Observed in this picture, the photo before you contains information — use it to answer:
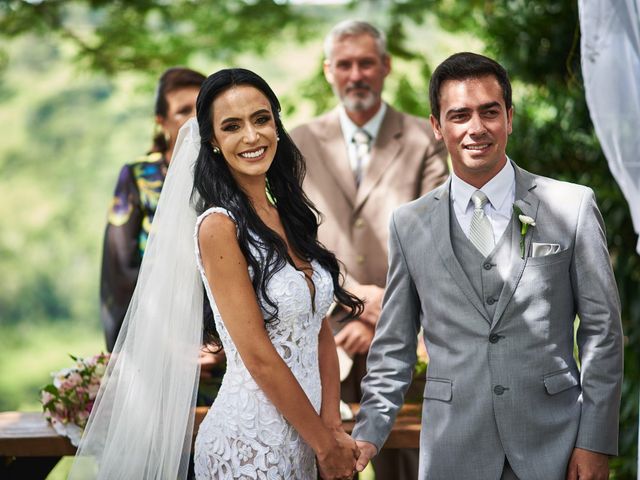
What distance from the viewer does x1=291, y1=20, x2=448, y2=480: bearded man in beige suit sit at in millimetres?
4684

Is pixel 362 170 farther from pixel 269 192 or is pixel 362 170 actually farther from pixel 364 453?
pixel 364 453

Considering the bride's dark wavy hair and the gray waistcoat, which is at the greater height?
the bride's dark wavy hair

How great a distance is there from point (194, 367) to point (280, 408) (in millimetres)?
388

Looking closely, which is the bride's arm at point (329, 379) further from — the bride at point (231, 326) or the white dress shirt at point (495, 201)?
the white dress shirt at point (495, 201)

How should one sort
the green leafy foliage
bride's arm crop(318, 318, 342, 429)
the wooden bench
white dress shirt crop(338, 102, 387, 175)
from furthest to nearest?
the green leafy foliage
white dress shirt crop(338, 102, 387, 175)
the wooden bench
bride's arm crop(318, 318, 342, 429)

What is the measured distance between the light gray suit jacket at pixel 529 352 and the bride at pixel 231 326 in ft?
1.23

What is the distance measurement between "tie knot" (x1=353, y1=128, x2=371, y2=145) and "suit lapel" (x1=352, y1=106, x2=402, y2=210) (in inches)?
2.5

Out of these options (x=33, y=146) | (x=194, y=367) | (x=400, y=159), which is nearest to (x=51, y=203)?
(x=33, y=146)

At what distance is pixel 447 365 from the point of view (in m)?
3.12

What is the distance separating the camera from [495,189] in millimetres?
3158

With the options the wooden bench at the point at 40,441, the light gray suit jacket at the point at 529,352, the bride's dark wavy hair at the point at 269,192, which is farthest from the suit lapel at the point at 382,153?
the light gray suit jacket at the point at 529,352

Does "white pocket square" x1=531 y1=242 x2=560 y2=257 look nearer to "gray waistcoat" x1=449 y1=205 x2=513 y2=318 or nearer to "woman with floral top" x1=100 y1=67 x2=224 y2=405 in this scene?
"gray waistcoat" x1=449 y1=205 x2=513 y2=318

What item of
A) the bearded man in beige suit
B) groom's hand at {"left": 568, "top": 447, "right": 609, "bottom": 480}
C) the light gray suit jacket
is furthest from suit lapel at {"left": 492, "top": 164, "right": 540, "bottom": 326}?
the bearded man in beige suit

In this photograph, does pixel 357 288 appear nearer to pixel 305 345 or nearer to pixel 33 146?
pixel 305 345
